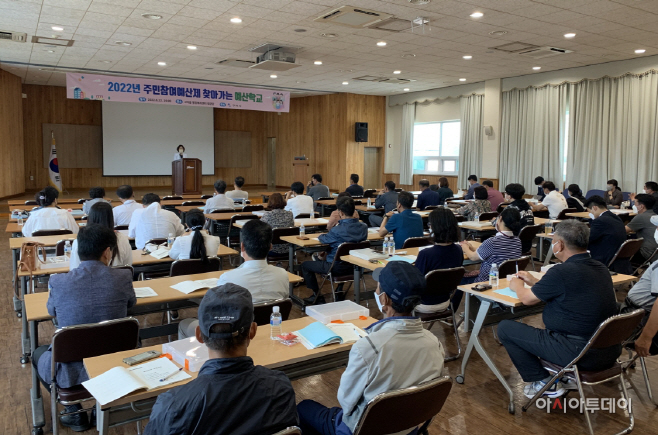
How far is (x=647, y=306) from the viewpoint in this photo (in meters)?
3.46

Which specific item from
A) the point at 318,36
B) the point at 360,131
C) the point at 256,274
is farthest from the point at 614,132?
the point at 256,274

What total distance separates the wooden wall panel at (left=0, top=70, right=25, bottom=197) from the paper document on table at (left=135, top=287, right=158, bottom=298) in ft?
38.4

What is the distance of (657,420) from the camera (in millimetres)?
3307

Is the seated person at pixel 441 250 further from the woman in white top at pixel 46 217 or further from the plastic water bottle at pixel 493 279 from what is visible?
the woman in white top at pixel 46 217

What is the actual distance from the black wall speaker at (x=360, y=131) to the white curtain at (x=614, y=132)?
6.75 metres

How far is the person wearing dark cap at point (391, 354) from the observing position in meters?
1.95

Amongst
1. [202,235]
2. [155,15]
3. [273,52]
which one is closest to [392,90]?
[273,52]

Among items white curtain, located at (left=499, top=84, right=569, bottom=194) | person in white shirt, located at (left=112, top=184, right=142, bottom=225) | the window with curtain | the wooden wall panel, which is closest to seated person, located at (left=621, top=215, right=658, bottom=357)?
person in white shirt, located at (left=112, top=184, right=142, bottom=225)

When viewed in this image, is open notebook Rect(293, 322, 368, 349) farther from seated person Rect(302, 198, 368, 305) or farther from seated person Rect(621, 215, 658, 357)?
seated person Rect(302, 198, 368, 305)

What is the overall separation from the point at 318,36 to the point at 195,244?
569cm

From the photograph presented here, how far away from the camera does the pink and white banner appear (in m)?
12.0

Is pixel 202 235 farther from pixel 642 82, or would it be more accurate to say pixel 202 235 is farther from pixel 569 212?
pixel 642 82

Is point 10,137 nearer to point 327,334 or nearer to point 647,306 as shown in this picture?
point 327,334

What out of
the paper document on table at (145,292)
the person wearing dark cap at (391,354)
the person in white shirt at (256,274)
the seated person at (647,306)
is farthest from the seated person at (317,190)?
the person wearing dark cap at (391,354)
